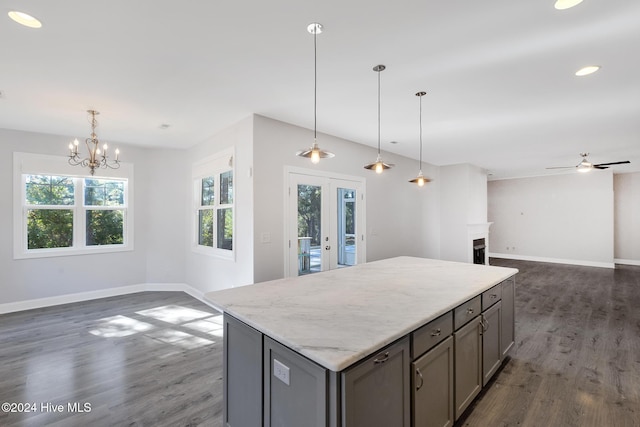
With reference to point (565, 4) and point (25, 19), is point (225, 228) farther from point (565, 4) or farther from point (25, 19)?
point (565, 4)

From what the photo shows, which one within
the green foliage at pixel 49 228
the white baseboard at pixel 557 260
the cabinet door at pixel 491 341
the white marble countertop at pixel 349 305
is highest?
the green foliage at pixel 49 228

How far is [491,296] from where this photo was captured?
2.45 metres

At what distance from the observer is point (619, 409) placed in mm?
2209

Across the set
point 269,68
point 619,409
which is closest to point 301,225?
point 269,68

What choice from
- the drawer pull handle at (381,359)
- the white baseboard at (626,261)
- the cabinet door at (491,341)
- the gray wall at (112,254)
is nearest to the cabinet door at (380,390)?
the drawer pull handle at (381,359)

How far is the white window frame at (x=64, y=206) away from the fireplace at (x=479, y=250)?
7.70 meters

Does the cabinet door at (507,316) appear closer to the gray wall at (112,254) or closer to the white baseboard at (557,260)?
the gray wall at (112,254)

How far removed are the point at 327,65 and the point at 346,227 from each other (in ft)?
9.70

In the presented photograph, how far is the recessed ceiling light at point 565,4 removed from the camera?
1784 millimetres

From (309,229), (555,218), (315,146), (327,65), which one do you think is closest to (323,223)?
(309,229)

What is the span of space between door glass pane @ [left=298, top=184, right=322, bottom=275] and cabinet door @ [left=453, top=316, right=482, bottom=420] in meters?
2.59

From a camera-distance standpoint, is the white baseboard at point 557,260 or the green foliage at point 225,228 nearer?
the green foliage at point 225,228

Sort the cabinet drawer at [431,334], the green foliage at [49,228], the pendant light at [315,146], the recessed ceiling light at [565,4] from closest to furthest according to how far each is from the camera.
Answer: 1. the cabinet drawer at [431,334]
2. the recessed ceiling light at [565,4]
3. the pendant light at [315,146]
4. the green foliage at [49,228]

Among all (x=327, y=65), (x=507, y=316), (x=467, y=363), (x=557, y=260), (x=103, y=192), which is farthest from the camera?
(x=557, y=260)
